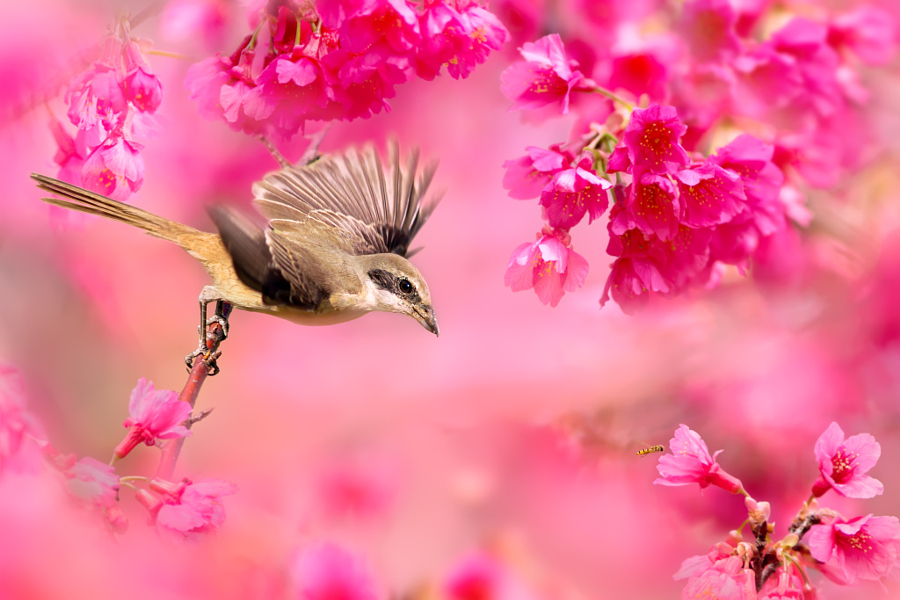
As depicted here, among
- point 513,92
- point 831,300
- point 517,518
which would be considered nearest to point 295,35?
point 513,92

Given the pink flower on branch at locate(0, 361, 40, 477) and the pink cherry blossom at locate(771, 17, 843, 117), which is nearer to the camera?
the pink flower on branch at locate(0, 361, 40, 477)

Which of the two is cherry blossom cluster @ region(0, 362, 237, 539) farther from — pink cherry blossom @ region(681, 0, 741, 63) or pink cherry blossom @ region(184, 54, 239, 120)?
pink cherry blossom @ region(681, 0, 741, 63)

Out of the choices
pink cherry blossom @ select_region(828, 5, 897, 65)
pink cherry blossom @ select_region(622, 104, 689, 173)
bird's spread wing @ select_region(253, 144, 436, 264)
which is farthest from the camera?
pink cherry blossom @ select_region(828, 5, 897, 65)

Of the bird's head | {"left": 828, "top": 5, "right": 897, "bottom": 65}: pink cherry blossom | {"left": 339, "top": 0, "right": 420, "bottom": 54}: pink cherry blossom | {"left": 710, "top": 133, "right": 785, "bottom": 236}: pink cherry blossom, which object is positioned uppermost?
{"left": 828, "top": 5, "right": 897, "bottom": 65}: pink cherry blossom

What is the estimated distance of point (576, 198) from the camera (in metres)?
0.33

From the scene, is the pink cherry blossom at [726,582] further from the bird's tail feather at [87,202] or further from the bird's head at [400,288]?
the bird's tail feather at [87,202]

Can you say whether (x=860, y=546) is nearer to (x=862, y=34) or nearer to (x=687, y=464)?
(x=687, y=464)

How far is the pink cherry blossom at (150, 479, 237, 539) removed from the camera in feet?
1.09

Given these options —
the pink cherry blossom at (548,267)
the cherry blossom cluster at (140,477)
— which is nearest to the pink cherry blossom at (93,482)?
the cherry blossom cluster at (140,477)

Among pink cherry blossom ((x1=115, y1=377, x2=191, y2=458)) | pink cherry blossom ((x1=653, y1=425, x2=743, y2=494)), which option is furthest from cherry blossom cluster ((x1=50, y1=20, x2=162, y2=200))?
pink cherry blossom ((x1=653, y1=425, x2=743, y2=494))

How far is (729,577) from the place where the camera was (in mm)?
329

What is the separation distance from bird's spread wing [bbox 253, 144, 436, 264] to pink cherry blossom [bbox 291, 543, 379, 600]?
231 millimetres

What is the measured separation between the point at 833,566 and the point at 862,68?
491 mm

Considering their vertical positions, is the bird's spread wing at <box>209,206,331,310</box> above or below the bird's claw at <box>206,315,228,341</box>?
above
